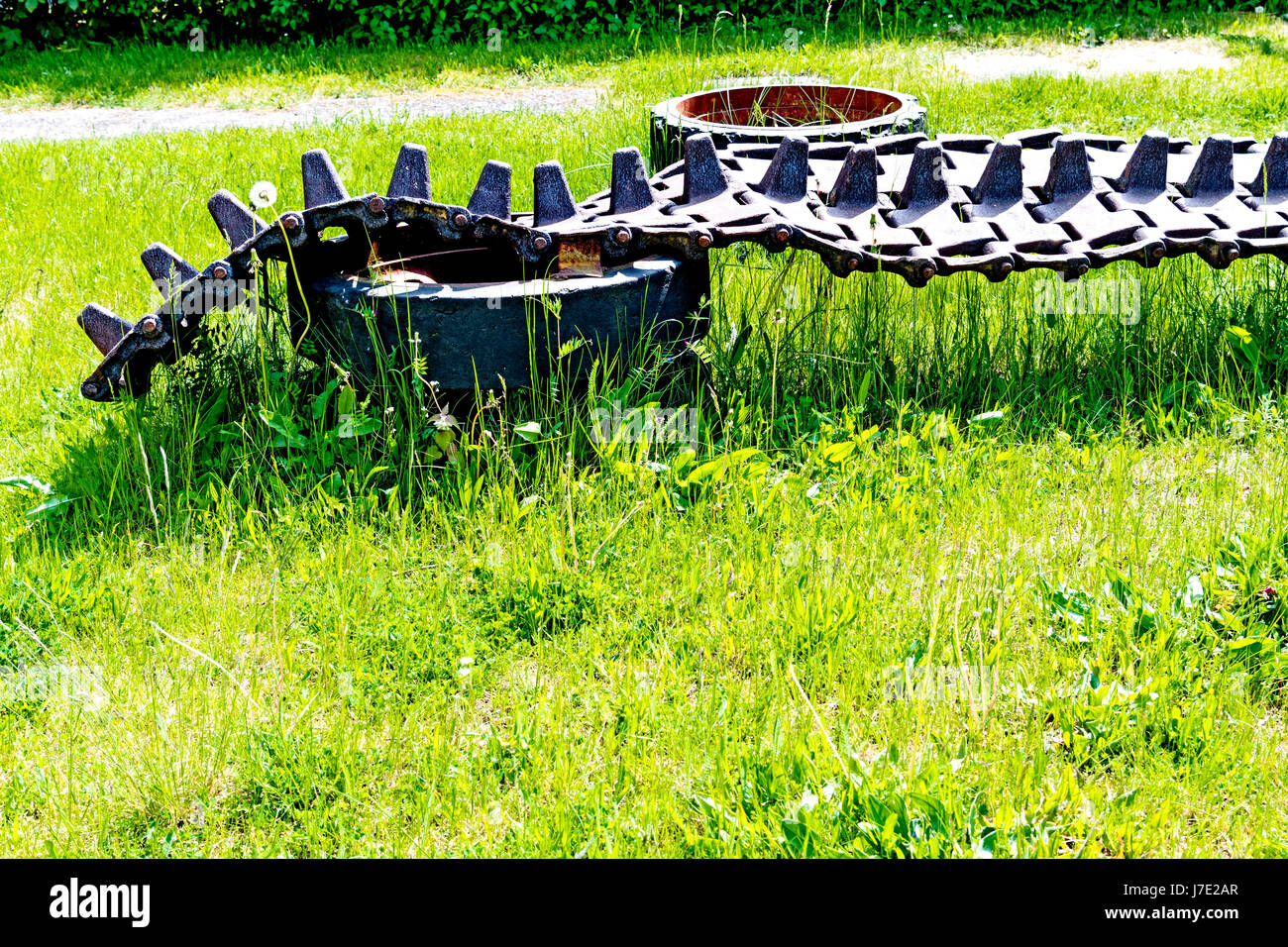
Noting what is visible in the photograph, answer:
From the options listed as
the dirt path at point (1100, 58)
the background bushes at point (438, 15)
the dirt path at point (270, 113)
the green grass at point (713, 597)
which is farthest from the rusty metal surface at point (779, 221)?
the background bushes at point (438, 15)

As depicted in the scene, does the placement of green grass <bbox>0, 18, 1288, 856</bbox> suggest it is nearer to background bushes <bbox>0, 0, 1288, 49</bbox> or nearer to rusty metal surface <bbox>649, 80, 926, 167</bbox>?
rusty metal surface <bbox>649, 80, 926, 167</bbox>

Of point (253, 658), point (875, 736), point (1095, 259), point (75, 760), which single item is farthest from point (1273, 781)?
point (75, 760)

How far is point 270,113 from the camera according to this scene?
8586mm

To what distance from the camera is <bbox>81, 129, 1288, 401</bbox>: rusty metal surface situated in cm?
321

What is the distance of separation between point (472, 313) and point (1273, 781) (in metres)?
2.19

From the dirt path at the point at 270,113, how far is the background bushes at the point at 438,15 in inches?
89.3

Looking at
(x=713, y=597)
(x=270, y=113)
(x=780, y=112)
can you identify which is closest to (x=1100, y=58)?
(x=780, y=112)

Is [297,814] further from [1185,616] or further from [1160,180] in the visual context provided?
[1160,180]

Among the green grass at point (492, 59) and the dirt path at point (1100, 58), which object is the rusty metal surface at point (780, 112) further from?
the dirt path at point (1100, 58)

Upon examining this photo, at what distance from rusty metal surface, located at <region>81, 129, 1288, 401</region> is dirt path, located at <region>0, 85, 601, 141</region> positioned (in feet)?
15.5

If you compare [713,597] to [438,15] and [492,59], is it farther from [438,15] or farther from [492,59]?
[438,15]

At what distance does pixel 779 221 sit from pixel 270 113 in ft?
21.1

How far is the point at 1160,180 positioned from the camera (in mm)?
3756

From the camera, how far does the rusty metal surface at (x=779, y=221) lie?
321cm
